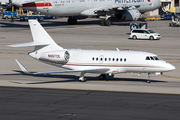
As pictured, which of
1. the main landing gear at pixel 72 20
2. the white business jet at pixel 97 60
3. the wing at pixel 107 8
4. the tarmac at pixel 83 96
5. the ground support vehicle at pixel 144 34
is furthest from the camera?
the main landing gear at pixel 72 20

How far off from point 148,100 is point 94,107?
5150 mm

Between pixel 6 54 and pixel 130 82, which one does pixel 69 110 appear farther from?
pixel 6 54

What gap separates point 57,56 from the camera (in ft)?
129

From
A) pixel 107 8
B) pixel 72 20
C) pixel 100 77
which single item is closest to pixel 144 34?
pixel 107 8

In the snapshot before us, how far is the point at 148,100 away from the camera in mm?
29469

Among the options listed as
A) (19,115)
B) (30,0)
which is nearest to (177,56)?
(19,115)

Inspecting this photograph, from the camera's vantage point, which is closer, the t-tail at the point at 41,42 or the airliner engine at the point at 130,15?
the t-tail at the point at 41,42

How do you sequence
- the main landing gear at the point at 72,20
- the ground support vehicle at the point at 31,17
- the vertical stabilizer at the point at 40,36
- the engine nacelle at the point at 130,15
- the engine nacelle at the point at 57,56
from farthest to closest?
the ground support vehicle at the point at 31,17 < the main landing gear at the point at 72,20 < the engine nacelle at the point at 130,15 < the vertical stabilizer at the point at 40,36 < the engine nacelle at the point at 57,56

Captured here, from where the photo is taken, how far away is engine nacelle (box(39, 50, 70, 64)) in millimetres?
39219

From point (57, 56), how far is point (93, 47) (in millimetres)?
30167

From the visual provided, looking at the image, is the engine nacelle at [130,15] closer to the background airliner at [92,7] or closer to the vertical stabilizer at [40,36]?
the background airliner at [92,7]

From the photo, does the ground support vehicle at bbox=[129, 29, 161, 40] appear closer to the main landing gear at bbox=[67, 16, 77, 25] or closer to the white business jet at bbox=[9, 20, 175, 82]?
the main landing gear at bbox=[67, 16, 77, 25]

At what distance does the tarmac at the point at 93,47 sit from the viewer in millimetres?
36906

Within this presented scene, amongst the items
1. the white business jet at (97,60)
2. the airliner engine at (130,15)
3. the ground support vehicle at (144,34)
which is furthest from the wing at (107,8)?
the white business jet at (97,60)
